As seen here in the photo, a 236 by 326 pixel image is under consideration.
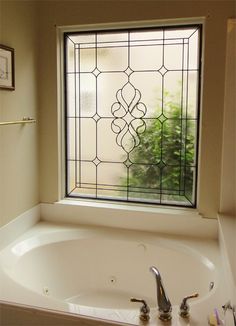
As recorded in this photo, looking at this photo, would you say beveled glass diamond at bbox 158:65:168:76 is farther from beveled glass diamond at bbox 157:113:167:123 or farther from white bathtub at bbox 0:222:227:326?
white bathtub at bbox 0:222:227:326

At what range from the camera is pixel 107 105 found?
2467 mm

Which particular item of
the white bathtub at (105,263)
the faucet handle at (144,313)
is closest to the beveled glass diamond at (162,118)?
the white bathtub at (105,263)

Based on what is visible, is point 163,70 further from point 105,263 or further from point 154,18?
point 105,263

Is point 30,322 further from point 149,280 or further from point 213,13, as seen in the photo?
point 213,13

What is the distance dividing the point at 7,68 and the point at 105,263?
150 cm

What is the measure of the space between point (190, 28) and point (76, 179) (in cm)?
141

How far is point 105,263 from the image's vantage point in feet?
7.66

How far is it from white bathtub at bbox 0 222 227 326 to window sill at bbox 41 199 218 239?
0.06m

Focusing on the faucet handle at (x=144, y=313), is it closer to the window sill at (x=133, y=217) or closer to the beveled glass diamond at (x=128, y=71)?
the window sill at (x=133, y=217)

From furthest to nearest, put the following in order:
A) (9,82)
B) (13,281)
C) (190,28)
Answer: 1. (190,28)
2. (9,82)
3. (13,281)

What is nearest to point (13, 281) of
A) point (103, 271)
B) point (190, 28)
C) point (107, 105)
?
point (103, 271)

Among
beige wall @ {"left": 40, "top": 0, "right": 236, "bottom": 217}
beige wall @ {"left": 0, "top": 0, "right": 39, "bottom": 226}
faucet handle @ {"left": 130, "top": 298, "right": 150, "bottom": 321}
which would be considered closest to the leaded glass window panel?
beige wall @ {"left": 40, "top": 0, "right": 236, "bottom": 217}

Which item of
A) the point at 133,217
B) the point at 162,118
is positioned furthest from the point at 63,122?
the point at 133,217

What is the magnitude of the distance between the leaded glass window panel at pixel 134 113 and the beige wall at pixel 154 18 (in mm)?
111
